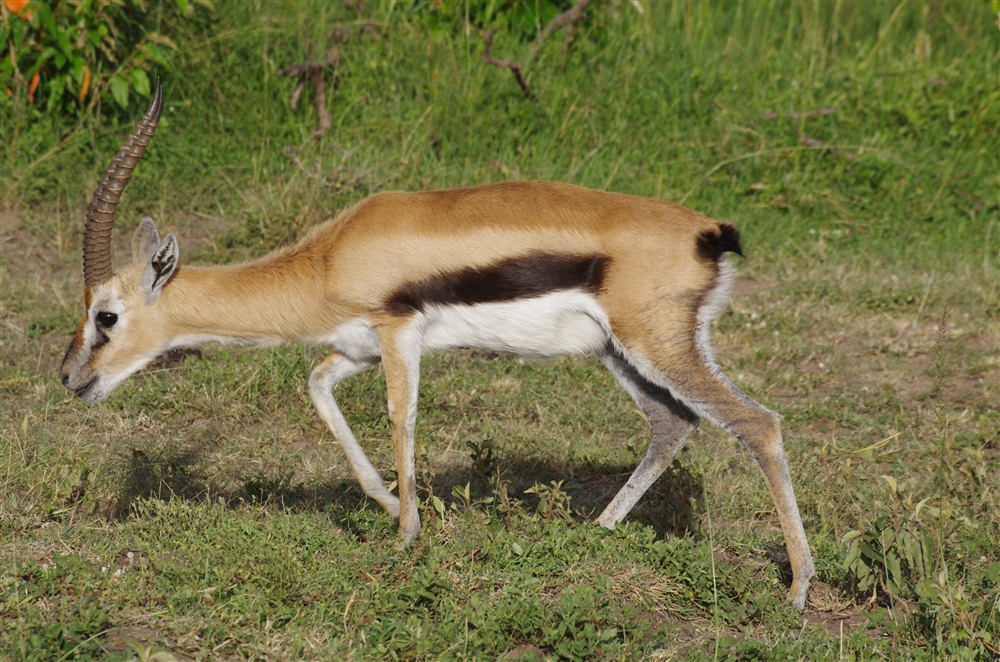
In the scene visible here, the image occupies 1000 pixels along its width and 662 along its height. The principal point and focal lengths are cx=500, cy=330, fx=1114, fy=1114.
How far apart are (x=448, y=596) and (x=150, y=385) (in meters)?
2.33

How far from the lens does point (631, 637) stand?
344 centimetres

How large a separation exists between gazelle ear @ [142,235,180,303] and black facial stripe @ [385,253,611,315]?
2.61 ft

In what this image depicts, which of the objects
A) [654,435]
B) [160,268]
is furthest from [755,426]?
[160,268]


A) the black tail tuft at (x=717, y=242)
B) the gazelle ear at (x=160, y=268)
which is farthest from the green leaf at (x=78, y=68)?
the black tail tuft at (x=717, y=242)

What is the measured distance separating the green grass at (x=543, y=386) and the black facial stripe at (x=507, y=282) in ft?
2.32

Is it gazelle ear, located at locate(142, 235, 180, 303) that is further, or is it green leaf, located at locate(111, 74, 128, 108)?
green leaf, located at locate(111, 74, 128, 108)

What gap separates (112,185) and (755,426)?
2350 mm

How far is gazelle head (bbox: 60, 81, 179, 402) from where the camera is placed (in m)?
3.97

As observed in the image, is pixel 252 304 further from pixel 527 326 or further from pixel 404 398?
pixel 527 326

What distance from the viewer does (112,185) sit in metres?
3.84

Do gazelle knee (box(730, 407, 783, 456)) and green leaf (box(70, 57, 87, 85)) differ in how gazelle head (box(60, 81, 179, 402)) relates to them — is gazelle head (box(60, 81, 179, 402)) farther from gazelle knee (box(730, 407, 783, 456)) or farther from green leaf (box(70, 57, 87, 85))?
green leaf (box(70, 57, 87, 85))

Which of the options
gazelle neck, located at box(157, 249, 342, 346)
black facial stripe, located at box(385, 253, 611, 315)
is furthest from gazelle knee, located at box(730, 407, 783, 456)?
gazelle neck, located at box(157, 249, 342, 346)

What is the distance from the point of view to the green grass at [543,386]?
3.47 m

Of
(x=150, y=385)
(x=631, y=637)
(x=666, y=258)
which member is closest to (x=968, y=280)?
(x=666, y=258)
